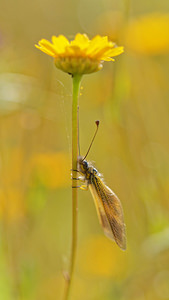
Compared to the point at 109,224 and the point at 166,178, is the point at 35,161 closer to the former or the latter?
the point at 166,178

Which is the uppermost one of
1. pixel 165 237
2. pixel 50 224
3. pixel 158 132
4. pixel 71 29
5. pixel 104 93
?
pixel 71 29

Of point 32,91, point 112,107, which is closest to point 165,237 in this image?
point 112,107

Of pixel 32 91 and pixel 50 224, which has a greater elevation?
pixel 32 91

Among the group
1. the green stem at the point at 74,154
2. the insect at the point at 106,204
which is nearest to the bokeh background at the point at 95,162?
the insect at the point at 106,204

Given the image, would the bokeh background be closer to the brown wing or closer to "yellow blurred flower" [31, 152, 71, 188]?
"yellow blurred flower" [31, 152, 71, 188]

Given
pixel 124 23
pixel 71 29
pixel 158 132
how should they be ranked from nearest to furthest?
pixel 124 23 < pixel 158 132 < pixel 71 29

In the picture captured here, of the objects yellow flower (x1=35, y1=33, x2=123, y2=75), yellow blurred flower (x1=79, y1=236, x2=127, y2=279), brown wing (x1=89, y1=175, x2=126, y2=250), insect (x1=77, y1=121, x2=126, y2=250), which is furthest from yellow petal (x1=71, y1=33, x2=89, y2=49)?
yellow blurred flower (x1=79, y1=236, x2=127, y2=279)
